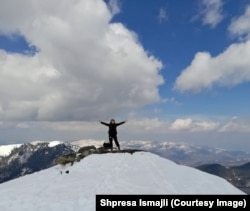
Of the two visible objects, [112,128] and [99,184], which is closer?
[99,184]

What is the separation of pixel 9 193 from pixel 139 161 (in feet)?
50.9

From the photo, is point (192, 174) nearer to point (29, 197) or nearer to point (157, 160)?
point (157, 160)

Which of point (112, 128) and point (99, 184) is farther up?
point (112, 128)

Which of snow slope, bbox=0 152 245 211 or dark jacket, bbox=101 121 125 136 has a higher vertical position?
dark jacket, bbox=101 121 125 136

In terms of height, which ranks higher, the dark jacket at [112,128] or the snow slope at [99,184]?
the dark jacket at [112,128]

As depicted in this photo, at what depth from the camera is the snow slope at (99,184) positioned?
22734 mm

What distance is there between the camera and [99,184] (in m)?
27.1

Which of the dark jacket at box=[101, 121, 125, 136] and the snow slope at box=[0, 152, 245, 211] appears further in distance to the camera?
the dark jacket at box=[101, 121, 125, 136]

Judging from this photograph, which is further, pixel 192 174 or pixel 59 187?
pixel 192 174

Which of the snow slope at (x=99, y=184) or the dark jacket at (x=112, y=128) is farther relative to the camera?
the dark jacket at (x=112, y=128)

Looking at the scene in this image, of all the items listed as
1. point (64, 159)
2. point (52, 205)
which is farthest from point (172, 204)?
point (64, 159)

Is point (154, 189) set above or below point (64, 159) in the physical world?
below

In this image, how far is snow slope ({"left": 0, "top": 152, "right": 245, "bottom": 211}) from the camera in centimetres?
2273

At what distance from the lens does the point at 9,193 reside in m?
26.7
